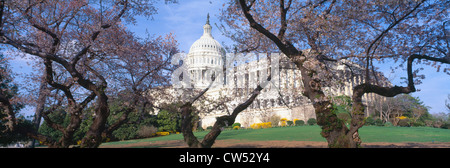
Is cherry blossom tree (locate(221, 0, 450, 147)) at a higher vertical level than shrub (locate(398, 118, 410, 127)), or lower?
higher

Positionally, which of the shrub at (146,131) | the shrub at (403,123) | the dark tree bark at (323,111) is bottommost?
the shrub at (146,131)

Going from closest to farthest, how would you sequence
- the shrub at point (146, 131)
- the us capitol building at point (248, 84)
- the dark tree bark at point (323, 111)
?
1. the dark tree bark at point (323, 111)
2. the us capitol building at point (248, 84)
3. the shrub at point (146, 131)

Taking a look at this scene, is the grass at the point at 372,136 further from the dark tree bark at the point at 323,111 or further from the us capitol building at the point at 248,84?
the dark tree bark at the point at 323,111

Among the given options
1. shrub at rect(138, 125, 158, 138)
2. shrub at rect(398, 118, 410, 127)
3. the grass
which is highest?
the grass

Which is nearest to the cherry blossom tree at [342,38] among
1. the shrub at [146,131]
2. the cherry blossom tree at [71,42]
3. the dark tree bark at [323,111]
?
the dark tree bark at [323,111]

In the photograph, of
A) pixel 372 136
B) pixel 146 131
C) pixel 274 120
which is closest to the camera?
pixel 372 136

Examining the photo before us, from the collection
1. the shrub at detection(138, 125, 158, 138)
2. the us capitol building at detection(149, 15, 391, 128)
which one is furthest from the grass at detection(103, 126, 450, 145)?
the shrub at detection(138, 125, 158, 138)

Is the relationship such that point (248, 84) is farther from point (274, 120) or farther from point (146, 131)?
point (274, 120)

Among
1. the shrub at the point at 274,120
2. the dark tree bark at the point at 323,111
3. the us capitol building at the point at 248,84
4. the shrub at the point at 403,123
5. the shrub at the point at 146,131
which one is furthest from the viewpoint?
the shrub at the point at 274,120

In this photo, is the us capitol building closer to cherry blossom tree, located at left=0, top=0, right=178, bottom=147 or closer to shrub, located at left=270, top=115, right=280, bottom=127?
cherry blossom tree, located at left=0, top=0, right=178, bottom=147

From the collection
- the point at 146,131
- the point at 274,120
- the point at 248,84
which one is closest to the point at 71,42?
the point at 248,84
